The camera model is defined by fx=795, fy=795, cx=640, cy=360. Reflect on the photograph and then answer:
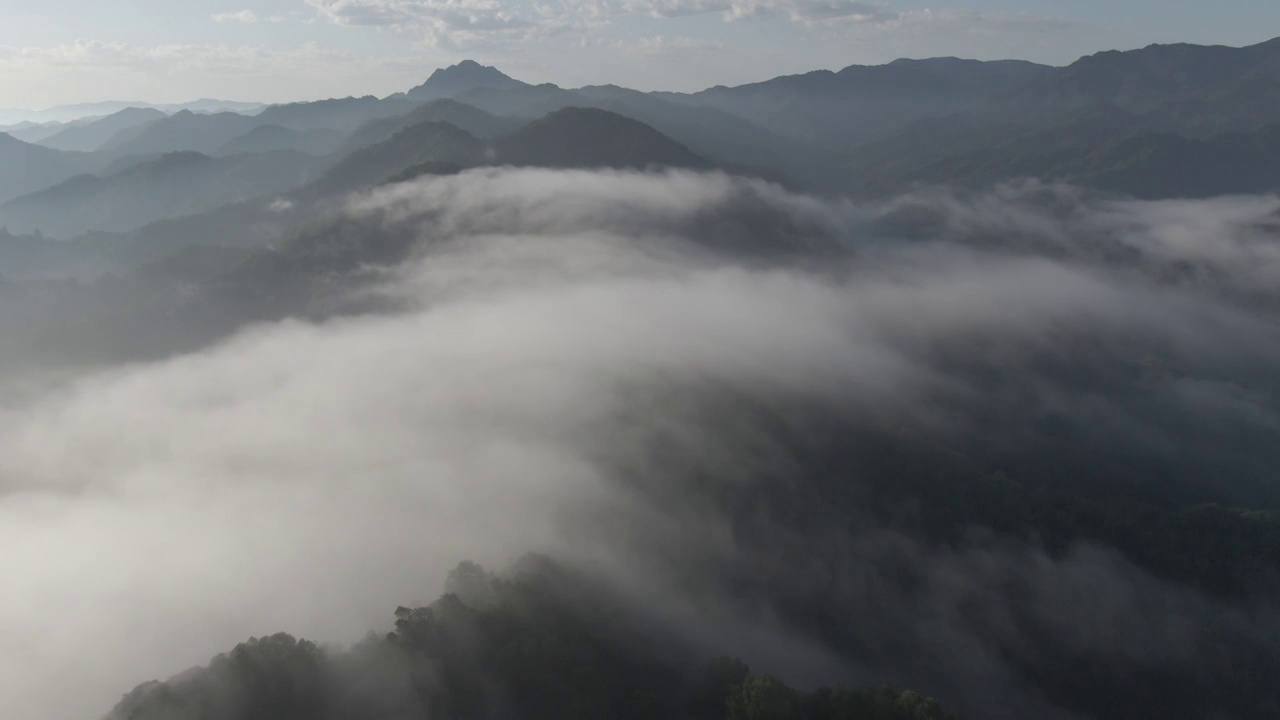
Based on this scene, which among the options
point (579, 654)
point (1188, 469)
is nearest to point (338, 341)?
point (579, 654)

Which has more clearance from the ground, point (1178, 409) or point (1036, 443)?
point (1178, 409)

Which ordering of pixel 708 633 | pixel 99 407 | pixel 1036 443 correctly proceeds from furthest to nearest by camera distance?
pixel 1036 443
pixel 99 407
pixel 708 633

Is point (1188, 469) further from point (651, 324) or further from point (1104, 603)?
point (651, 324)

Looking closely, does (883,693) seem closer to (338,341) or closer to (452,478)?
(452,478)

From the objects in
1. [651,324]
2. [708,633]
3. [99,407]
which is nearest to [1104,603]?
[708,633]

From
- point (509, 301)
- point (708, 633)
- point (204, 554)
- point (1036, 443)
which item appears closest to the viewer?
point (708, 633)

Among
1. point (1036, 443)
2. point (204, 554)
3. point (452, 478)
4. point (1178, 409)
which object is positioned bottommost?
point (204, 554)

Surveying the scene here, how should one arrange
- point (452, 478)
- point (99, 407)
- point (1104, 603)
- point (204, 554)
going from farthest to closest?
point (99, 407) → point (452, 478) → point (1104, 603) → point (204, 554)

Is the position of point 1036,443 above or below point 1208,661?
above

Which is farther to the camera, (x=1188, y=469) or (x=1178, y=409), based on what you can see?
(x=1178, y=409)
